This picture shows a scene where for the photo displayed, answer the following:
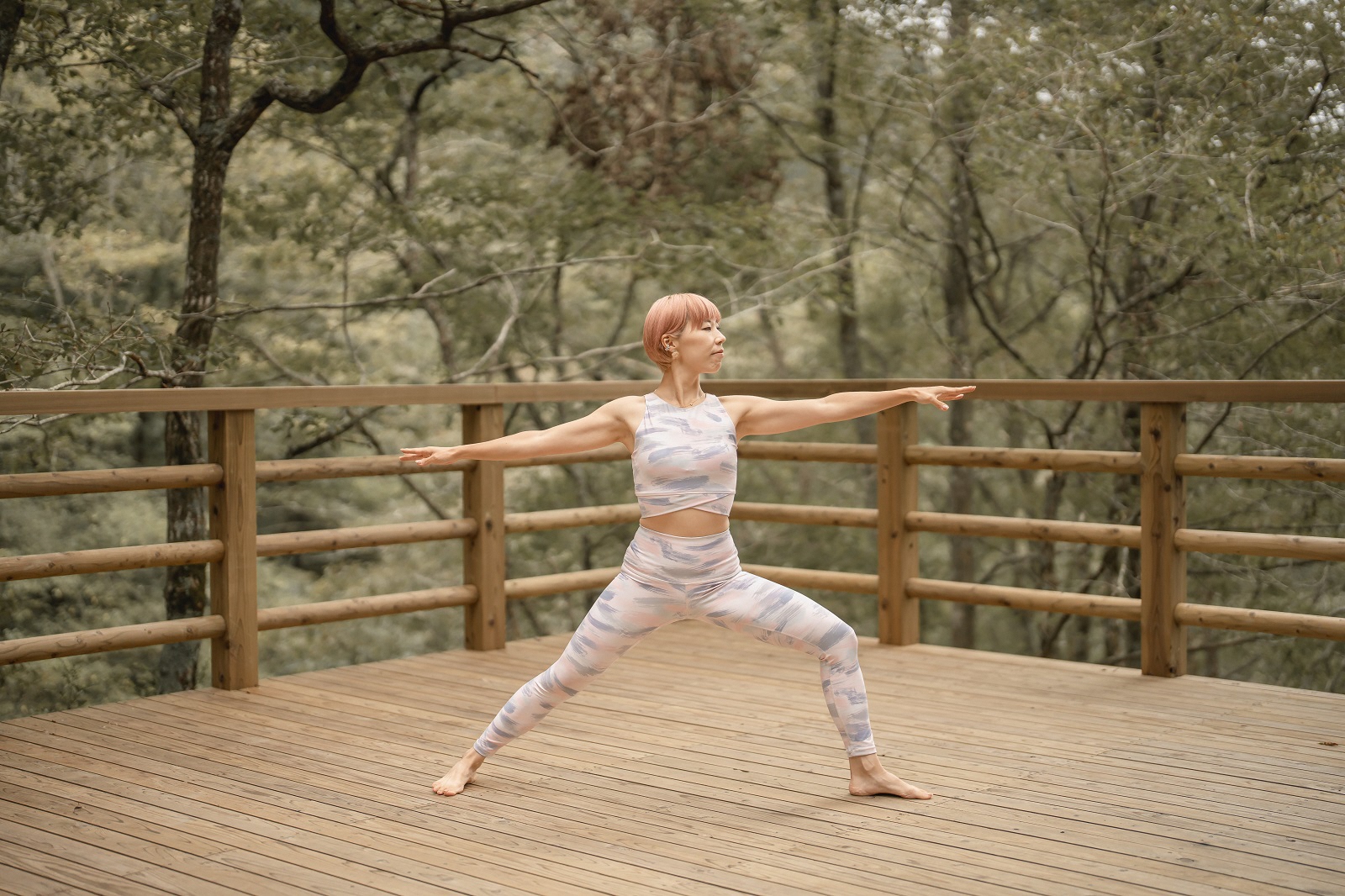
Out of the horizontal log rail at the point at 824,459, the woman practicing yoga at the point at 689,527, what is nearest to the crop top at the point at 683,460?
the woman practicing yoga at the point at 689,527

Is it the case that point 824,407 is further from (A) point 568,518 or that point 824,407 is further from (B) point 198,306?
(B) point 198,306

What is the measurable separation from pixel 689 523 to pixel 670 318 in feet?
1.85

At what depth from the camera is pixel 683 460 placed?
382cm

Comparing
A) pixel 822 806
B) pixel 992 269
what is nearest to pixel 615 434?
pixel 822 806

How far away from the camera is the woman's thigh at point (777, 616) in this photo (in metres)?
3.83

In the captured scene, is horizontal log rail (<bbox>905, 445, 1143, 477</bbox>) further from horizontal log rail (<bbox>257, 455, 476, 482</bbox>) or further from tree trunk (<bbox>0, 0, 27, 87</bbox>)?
tree trunk (<bbox>0, 0, 27, 87</bbox>)

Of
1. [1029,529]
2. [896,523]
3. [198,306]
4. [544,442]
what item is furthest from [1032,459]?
[198,306]

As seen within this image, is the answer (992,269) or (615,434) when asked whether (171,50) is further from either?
(992,269)

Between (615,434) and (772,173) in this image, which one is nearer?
(615,434)

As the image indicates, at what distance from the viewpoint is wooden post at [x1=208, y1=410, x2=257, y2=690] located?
542cm

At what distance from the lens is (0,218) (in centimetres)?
777

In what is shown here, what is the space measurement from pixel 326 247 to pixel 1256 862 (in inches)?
301

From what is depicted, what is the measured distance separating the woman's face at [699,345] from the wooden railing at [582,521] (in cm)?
129

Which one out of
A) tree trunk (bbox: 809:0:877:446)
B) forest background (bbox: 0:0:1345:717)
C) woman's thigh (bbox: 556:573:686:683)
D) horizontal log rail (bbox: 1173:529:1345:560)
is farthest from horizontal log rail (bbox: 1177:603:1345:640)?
tree trunk (bbox: 809:0:877:446)
